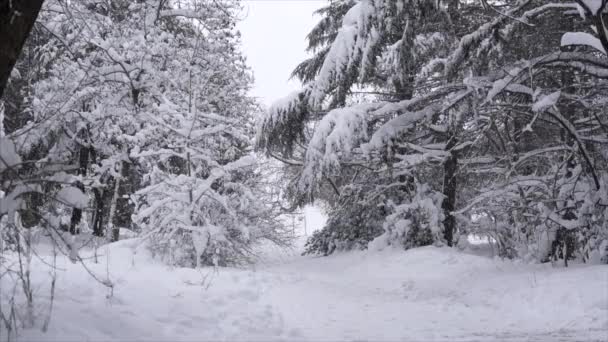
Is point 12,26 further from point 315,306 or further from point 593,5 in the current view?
point 593,5

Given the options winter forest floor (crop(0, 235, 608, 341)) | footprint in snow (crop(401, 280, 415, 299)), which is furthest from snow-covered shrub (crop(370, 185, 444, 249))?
footprint in snow (crop(401, 280, 415, 299))

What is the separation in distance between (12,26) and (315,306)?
444 cm

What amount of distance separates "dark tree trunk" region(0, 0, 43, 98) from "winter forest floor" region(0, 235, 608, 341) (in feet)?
4.75

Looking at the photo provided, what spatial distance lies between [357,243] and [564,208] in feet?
26.2

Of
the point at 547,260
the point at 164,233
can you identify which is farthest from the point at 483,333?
A: the point at 164,233

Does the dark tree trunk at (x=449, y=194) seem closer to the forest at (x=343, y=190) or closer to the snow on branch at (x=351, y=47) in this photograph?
the forest at (x=343, y=190)

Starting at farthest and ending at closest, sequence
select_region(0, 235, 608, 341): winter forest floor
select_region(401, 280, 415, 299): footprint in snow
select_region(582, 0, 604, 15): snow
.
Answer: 1. select_region(401, 280, 415, 299): footprint in snow
2. select_region(582, 0, 604, 15): snow
3. select_region(0, 235, 608, 341): winter forest floor

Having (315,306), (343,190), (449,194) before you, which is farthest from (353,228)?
(315,306)

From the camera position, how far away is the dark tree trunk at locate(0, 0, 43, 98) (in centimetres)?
246

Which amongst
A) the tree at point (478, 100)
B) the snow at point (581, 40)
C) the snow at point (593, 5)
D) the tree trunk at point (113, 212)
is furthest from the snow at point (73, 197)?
the tree trunk at point (113, 212)

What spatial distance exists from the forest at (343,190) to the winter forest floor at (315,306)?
34 millimetres

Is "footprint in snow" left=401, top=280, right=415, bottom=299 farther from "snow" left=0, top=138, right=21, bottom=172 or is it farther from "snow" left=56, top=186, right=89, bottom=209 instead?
"snow" left=0, top=138, right=21, bottom=172

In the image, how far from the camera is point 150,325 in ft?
11.0

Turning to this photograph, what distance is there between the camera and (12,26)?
2.49 meters
